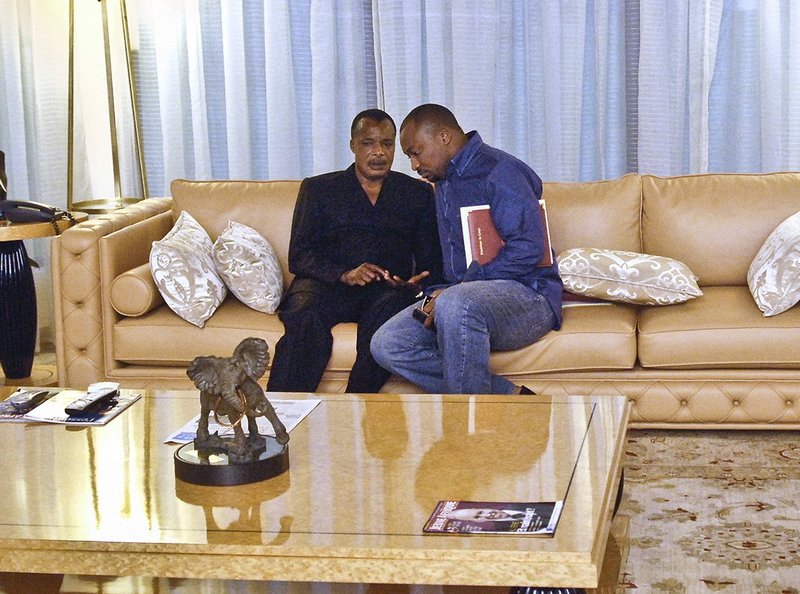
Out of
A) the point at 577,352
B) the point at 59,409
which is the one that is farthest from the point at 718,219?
the point at 59,409

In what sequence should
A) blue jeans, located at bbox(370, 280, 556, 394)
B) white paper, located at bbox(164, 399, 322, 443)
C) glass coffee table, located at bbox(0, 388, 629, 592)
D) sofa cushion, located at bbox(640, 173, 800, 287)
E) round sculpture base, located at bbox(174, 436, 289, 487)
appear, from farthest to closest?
sofa cushion, located at bbox(640, 173, 800, 287), blue jeans, located at bbox(370, 280, 556, 394), white paper, located at bbox(164, 399, 322, 443), round sculpture base, located at bbox(174, 436, 289, 487), glass coffee table, located at bbox(0, 388, 629, 592)

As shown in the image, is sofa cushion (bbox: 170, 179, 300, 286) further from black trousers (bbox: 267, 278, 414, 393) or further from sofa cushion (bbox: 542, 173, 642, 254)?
sofa cushion (bbox: 542, 173, 642, 254)

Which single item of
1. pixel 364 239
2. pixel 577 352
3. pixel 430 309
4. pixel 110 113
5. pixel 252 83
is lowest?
pixel 577 352

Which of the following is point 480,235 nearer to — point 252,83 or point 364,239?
point 364,239

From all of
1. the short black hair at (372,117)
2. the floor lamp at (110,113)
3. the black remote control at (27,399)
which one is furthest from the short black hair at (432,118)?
the floor lamp at (110,113)

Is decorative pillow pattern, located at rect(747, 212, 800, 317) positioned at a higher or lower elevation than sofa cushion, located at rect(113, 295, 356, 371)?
higher

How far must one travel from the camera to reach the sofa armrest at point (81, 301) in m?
3.67

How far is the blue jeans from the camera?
3.26 m

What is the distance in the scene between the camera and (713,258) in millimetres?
3777

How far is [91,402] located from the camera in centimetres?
262

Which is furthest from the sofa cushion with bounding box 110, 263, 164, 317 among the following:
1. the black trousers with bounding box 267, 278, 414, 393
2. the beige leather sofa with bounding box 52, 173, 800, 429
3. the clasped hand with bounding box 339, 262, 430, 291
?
the clasped hand with bounding box 339, 262, 430, 291

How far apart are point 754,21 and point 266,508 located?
3.41 m

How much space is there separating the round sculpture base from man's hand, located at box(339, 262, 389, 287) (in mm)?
1414

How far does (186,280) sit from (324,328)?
19.0 inches
